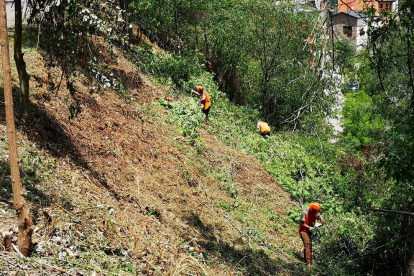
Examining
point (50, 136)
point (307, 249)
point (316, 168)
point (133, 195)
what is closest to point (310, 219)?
point (307, 249)

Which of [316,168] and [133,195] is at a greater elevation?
[133,195]

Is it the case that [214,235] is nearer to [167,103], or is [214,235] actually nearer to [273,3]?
[167,103]

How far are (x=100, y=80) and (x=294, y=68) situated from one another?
1394cm

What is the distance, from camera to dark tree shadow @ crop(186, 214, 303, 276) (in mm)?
8086

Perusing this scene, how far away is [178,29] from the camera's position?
2222 cm

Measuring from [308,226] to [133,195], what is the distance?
4.20 meters

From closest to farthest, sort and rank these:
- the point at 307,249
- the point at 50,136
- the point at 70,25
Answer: the point at 70,25, the point at 50,136, the point at 307,249

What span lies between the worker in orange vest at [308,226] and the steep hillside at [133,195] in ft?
1.05

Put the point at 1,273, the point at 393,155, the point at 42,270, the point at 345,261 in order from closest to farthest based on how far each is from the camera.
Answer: the point at 1,273 → the point at 42,270 → the point at 393,155 → the point at 345,261

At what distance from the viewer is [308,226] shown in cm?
1002

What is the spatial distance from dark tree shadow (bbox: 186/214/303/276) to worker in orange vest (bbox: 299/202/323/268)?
43 centimetres

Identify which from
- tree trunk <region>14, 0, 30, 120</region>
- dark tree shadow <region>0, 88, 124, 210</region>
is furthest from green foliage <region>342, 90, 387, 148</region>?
tree trunk <region>14, 0, 30, 120</region>

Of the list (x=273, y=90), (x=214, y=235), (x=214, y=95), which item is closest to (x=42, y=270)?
(x=214, y=235)

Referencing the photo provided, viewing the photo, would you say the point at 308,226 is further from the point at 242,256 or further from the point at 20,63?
the point at 20,63
